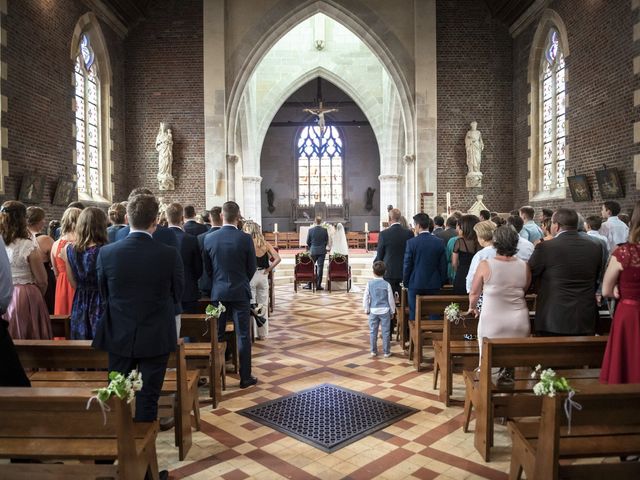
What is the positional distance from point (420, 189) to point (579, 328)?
38.2 feet

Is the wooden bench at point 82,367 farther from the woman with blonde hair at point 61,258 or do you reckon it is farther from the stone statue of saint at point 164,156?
the stone statue of saint at point 164,156

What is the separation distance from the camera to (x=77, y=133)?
13.2m

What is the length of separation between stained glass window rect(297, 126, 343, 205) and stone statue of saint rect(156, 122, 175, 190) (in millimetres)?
13324

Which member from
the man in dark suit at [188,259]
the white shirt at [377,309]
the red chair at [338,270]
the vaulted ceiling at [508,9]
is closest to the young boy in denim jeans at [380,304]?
the white shirt at [377,309]

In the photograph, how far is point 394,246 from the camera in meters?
7.18

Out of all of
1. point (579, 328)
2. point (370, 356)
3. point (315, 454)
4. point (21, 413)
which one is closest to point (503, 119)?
point (370, 356)

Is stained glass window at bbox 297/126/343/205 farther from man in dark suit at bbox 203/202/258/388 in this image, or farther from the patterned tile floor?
man in dark suit at bbox 203/202/258/388

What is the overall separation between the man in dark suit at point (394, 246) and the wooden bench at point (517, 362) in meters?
3.52

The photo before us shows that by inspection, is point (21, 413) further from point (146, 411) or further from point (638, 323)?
point (638, 323)

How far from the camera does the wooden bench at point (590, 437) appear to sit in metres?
2.40

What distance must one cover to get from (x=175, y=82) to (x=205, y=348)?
12.6 m

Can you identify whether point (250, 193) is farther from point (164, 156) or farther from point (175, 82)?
point (175, 82)

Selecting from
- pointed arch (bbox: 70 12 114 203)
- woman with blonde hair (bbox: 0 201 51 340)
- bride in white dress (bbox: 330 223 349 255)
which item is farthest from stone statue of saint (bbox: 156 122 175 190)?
woman with blonde hair (bbox: 0 201 51 340)

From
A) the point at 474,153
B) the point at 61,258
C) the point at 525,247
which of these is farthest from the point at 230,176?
the point at 61,258
